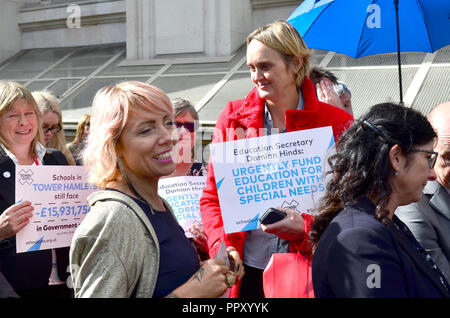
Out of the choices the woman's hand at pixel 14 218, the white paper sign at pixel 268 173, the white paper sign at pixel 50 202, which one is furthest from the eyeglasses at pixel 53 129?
the white paper sign at pixel 268 173

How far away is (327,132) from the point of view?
7.82ft

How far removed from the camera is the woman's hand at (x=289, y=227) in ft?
6.99

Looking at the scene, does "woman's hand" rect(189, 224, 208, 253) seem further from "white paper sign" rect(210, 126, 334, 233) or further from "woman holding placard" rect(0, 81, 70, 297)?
"woman holding placard" rect(0, 81, 70, 297)

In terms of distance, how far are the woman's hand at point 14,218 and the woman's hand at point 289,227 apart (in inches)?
46.7

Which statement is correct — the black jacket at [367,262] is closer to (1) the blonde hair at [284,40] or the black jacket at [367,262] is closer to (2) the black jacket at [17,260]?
(1) the blonde hair at [284,40]

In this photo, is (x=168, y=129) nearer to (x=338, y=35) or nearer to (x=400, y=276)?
(x=400, y=276)

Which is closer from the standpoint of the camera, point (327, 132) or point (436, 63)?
point (327, 132)

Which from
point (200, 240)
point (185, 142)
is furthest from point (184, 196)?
point (185, 142)

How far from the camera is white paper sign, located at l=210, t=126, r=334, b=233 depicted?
2.36 metres

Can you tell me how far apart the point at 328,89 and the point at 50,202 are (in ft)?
5.63

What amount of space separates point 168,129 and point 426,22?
234 centimetres
